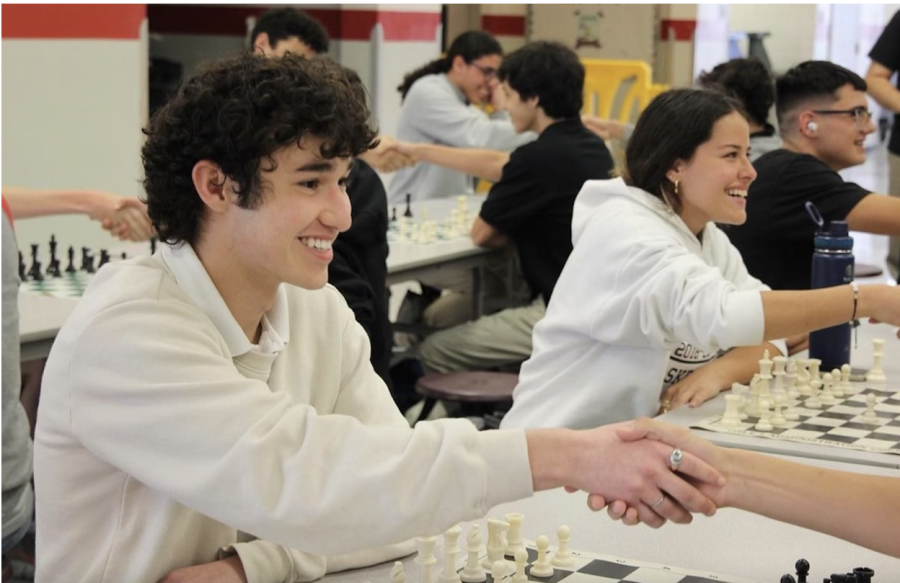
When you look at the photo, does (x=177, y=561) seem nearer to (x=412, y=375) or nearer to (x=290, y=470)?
(x=290, y=470)

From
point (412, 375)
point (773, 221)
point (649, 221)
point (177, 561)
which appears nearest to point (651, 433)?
point (177, 561)

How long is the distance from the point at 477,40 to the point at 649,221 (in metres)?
3.77

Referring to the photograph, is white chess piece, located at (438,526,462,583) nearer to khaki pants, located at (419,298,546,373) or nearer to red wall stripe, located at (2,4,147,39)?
khaki pants, located at (419,298,546,373)

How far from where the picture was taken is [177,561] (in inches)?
64.0

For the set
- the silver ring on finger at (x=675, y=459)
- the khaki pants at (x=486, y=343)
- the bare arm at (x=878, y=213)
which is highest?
the bare arm at (x=878, y=213)

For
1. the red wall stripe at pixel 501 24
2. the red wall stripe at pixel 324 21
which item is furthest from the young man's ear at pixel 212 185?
the red wall stripe at pixel 501 24

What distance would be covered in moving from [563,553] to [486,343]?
2.96 m

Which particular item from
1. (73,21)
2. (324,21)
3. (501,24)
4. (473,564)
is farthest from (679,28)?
(473,564)

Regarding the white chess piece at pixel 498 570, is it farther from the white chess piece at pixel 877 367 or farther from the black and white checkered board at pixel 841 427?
the white chess piece at pixel 877 367

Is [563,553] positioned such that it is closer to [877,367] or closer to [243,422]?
[243,422]

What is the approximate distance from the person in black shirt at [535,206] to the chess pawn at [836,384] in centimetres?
183

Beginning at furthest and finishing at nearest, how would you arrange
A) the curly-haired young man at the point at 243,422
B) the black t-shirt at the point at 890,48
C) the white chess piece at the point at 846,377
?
the black t-shirt at the point at 890,48 → the white chess piece at the point at 846,377 → the curly-haired young man at the point at 243,422

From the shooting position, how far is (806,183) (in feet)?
12.6

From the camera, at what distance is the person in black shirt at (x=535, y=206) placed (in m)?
4.71
